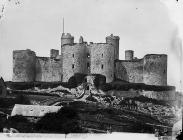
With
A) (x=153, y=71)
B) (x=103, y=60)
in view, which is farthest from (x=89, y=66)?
(x=153, y=71)

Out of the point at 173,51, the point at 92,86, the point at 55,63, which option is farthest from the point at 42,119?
the point at 55,63

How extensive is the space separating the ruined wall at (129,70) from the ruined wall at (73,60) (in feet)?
5.15

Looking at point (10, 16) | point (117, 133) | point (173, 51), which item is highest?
point (10, 16)

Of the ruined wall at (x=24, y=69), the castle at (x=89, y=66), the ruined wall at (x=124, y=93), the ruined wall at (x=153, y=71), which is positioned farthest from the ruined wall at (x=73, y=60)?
the ruined wall at (x=153, y=71)

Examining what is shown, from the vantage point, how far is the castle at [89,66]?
2173 cm

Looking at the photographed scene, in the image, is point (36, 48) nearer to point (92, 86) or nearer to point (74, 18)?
point (74, 18)

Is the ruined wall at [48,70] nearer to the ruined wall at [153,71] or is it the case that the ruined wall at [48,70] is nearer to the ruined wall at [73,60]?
the ruined wall at [73,60]

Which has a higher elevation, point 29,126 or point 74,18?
point 74,18

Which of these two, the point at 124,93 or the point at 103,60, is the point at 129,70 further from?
the point at 124,93

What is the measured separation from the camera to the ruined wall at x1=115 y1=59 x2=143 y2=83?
863 inches

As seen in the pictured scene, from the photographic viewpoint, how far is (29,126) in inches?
421

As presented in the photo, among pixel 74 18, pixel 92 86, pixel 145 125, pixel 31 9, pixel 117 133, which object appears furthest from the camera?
pixel 92 86

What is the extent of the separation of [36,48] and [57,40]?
779 mm

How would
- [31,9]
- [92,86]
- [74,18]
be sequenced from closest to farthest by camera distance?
[31,9], [74,18], [92,86]
